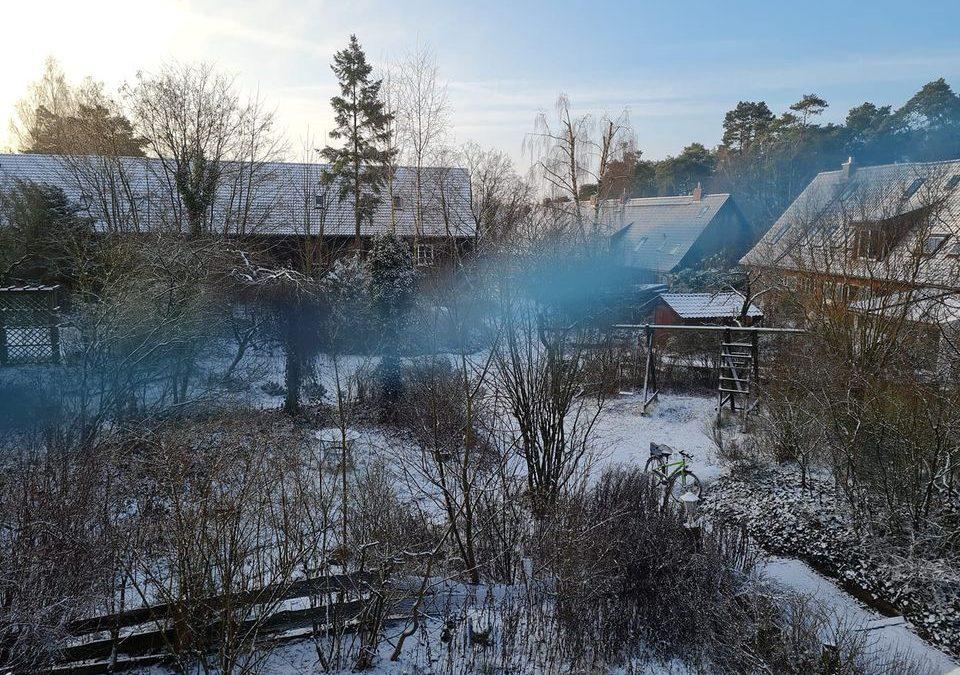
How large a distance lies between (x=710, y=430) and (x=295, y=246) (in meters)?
13.3

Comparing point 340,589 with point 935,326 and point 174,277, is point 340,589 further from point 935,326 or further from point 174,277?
point 935,326

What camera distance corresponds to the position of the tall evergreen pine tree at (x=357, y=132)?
19.0 meters

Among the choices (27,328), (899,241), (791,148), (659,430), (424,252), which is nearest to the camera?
(899,241)

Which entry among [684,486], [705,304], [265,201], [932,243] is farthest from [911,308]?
[265,201]

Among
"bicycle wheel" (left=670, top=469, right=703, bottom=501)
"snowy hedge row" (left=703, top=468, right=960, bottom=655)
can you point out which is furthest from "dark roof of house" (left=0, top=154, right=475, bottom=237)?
"snowy hedge row" (left=703, top=468, right=960, bottom=655)

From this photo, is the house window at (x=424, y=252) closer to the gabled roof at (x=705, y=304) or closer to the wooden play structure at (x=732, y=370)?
the wooden play structure at (x=732, y=370)

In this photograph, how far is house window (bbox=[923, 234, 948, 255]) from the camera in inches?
338

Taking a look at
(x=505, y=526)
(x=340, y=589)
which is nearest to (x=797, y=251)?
(x=505, y=526)

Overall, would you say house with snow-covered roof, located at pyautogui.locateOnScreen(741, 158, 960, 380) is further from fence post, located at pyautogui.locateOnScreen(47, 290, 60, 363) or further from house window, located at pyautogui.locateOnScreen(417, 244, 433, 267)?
fence post, located at pyautogui.locateOnScreen(47, 290, 60, 363)

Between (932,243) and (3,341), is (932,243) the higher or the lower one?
the higher one

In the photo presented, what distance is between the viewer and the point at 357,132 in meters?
19.1

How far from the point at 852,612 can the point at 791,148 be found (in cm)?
3340

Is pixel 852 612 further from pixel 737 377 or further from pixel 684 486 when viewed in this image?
pixel 737 377

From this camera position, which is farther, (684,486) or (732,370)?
(732,370)
